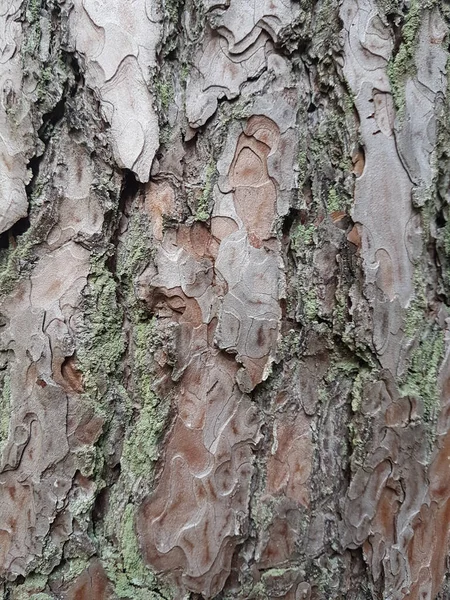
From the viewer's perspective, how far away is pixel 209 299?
63 centimetres

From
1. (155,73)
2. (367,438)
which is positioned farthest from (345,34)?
(367,438)

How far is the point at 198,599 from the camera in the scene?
63 cm

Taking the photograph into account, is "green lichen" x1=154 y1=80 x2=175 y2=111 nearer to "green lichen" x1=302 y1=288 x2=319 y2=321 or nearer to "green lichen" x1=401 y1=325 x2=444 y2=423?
"green lichen" x1=302 y1=288 x2=319 y2=321

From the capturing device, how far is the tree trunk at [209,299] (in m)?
0.63

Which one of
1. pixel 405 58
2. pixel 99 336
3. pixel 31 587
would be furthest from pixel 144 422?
pixel 405 58

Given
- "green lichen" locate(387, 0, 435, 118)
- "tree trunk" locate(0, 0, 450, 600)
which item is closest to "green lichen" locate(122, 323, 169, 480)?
"tree trunk" locate(0, 0, 450, 600)

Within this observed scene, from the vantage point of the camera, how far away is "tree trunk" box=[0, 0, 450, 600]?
0.63 meters

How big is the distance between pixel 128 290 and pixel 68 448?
8.4 inches

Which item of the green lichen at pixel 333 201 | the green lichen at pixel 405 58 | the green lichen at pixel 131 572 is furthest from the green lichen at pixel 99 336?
the green lichen at pixel 405 58

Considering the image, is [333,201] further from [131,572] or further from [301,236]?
[131,572]

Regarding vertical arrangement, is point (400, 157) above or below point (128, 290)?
above

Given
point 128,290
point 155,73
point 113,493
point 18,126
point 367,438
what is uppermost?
point 155,73

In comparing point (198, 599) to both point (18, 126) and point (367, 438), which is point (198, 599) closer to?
point (367, 438)

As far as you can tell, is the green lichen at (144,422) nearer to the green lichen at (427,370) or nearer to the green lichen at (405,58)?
the green lichen at (427,370)
